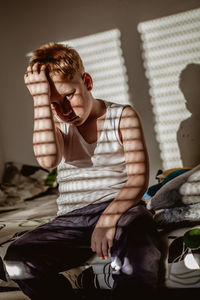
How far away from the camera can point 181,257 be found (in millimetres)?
965

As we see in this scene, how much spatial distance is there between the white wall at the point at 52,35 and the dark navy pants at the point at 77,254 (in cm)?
138

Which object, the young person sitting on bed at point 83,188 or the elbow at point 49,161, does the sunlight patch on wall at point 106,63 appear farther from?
the elbow at point 49,161

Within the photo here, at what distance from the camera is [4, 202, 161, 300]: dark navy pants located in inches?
33.7

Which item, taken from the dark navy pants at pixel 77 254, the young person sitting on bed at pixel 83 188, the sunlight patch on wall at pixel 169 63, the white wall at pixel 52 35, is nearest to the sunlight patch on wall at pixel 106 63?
the white wall at pixel 52 35

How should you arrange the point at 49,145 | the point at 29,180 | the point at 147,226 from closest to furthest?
the point at 147,226
the point at 49,145
the point at 29,180

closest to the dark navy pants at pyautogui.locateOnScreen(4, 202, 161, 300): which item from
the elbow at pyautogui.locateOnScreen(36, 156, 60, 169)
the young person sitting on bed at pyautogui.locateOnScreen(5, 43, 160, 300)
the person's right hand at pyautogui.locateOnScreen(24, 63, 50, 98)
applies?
the young person sitting on bed at pyautogui.locateOnScreen(5, 43, 160, 300)

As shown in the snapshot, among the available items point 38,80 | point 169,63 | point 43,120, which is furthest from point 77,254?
point 169,63

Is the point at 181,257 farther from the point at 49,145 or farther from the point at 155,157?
the point at 155,157

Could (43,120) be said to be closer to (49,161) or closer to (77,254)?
(49,161)

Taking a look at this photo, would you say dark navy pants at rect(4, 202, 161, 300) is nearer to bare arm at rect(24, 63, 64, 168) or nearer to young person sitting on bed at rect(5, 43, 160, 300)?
young person sitting on bed at rect(5, 43, 160, 300)

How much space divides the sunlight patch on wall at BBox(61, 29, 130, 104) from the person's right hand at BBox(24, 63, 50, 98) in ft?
4.16

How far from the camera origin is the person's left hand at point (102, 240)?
0.94 m

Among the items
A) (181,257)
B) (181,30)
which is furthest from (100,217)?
(181,30)

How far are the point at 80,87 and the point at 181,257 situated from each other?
2.20 feet
